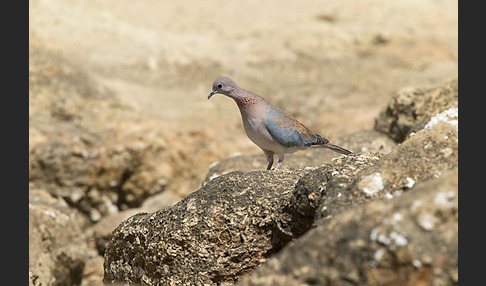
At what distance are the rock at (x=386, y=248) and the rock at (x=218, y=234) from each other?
129 cm

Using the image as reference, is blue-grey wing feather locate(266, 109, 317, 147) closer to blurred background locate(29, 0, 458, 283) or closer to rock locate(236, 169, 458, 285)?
blurred background locate(29, 0, 458, 283)

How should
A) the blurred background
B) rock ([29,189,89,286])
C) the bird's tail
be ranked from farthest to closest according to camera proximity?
1. the blurred background
2. the bird's tail
3. rock ([29,189,89,286])

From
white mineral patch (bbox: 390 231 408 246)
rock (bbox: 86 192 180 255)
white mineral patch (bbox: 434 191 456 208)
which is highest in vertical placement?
white mineral patch (bbox: 434 191 456 208)

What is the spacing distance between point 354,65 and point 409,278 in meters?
12.8

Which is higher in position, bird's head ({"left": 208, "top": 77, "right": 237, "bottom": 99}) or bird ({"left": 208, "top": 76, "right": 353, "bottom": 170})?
bird's head ({"left": 208, "top": 77, "right": 237, "bottom": 99})

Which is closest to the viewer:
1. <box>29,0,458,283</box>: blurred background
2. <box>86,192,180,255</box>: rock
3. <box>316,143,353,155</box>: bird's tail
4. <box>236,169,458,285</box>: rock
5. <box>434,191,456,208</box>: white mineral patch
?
<box>236,169,458,285</box>: rock

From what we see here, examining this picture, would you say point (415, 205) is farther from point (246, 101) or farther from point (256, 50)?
point (256, 50)

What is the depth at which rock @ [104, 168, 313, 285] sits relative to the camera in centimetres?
459

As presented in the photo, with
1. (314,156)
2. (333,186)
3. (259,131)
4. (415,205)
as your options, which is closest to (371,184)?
(333,186)

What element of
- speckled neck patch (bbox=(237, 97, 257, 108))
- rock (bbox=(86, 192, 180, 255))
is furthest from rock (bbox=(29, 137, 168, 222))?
speckled neck patch (bbox=(237, 97, 257, 108))

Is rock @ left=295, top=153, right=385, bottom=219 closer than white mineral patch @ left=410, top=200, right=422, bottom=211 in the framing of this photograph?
No

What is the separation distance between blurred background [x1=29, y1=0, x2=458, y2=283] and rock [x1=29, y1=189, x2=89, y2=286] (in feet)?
1.61

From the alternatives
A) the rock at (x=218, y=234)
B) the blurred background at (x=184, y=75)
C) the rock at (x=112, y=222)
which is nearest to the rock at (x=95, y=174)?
the blurred background at (x=184, y=75)

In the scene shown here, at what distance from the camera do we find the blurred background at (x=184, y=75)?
10.0m
